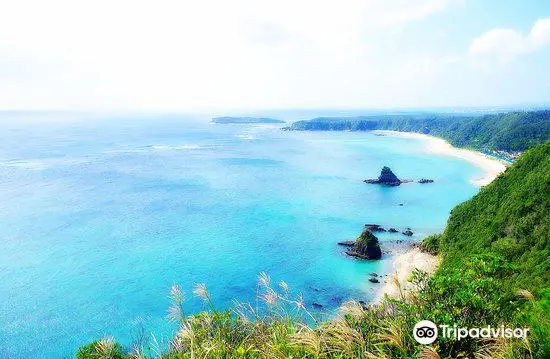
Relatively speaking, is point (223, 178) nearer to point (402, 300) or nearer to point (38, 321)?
point (38, 321)

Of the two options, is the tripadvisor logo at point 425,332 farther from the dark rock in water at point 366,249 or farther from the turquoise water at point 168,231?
the dark rock in water at point 366,249

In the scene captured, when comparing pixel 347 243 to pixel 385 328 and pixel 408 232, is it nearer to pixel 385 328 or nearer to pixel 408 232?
pixel 408 232

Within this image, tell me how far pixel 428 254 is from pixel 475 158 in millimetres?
80943

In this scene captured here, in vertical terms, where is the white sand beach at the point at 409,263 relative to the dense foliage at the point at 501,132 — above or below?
below

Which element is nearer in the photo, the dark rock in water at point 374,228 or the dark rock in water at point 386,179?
the dark rock in water at point 374,228

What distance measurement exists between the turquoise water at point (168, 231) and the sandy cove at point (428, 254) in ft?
5.74

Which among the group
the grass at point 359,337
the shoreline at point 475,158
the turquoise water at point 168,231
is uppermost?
the grass at point 359,337

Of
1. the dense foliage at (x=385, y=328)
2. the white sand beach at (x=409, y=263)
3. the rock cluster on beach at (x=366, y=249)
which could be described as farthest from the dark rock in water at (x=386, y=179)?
the dense foliage at (x=385, y=328)

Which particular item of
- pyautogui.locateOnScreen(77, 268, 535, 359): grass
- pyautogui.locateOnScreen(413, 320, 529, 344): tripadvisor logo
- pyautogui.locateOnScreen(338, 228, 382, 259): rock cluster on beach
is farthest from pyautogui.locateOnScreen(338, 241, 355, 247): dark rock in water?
pyautogui.locateOnScreen(413, 320, 529, 344): tripadvisor logo

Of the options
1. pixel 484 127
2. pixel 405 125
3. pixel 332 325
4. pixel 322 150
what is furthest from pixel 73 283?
pixel 405 125

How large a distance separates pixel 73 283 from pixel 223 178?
47.3 meters

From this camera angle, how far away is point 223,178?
8050cm

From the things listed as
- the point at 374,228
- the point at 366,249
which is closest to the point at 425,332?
the point at 366,249

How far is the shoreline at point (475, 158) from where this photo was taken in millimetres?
79806
